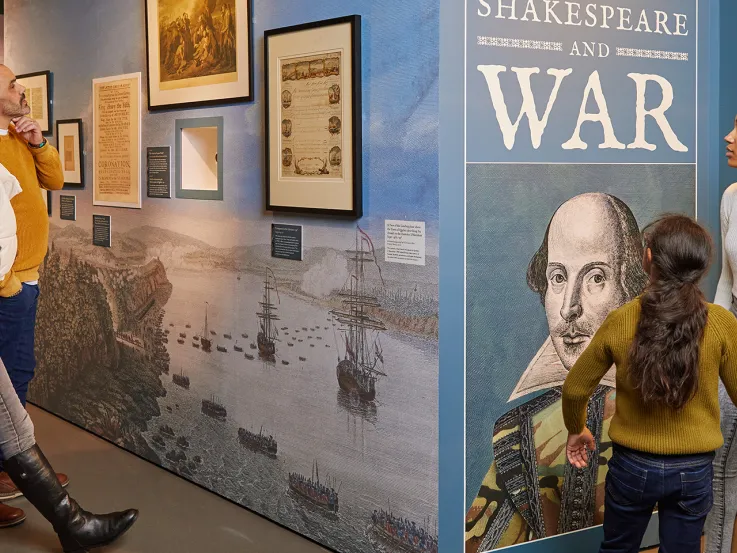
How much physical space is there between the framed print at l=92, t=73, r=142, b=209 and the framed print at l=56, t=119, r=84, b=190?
0.18 m

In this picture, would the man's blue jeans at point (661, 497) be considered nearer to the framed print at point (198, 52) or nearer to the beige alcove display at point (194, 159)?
the framed print at point (198, 52)

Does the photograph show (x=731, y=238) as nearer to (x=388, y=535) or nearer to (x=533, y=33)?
(x=533, y=33)

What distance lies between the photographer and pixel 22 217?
4.67 meters

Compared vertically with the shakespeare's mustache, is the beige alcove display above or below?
above

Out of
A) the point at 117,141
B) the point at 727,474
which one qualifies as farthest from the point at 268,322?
the point at 727,474

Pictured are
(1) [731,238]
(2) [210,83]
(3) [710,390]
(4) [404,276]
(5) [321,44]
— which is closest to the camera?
(3) [710,390]

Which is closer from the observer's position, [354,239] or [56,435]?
[354,239]

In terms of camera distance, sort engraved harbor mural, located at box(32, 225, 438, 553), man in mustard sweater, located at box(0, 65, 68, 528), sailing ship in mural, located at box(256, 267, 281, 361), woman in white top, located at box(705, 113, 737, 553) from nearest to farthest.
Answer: woman in white top, located at box(705, 113, 737, 553)
engraved harbor mural, located at box(32, 225, 438, 553)
sailing ship in mural, located at box(256, 267, 281, 361)
man in mustard sweater, located at box(0, 65, 68, 528)

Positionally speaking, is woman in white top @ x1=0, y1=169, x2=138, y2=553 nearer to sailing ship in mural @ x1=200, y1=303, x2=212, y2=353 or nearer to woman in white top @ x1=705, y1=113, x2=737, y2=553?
sailing ship in mural @ x1=200, y1=303, x2=212, y2=353

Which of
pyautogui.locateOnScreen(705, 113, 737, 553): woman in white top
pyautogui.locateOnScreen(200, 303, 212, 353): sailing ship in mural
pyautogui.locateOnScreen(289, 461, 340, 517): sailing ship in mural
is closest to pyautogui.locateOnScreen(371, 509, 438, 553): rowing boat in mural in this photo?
pyautogui.locateOnScreen(289, 461, 340, 517): sailing ship in mural

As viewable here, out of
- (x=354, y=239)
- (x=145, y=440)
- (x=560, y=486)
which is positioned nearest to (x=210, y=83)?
(x=354, y=239)

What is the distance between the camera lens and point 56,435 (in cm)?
604

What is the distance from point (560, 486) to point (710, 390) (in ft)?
3.96

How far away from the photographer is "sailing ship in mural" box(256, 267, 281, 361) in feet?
14.7
